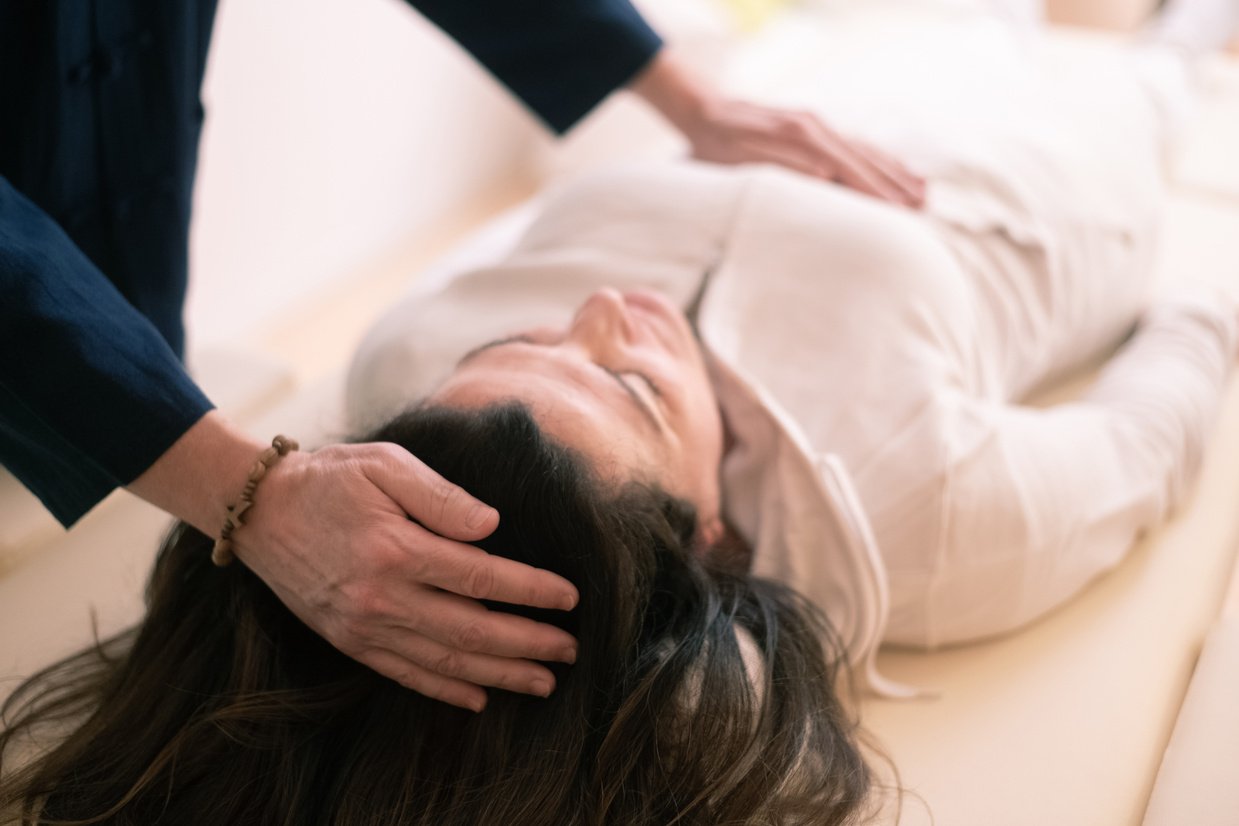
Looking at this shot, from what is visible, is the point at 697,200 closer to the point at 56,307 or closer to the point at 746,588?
the point at 746,588

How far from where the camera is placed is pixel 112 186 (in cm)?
120

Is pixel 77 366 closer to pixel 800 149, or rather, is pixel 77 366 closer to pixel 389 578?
pixel 389 578

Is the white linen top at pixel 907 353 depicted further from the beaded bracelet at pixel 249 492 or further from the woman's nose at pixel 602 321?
the beaded bracelet at pixel 249 492

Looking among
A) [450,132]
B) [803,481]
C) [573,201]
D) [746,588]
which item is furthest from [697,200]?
[450,132]

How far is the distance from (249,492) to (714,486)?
491 millimetres

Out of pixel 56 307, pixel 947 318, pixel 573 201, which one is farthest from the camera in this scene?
pixel 573 201

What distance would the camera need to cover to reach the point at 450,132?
10.3 ft

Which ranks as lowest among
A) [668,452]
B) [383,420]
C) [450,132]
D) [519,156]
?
[519,156]

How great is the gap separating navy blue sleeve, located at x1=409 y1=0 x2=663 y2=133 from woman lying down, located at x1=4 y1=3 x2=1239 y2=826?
0.15m

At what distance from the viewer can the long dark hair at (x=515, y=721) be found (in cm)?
88

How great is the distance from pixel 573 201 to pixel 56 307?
0.76 m

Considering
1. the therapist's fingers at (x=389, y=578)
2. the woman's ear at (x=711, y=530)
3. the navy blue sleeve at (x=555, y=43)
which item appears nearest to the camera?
the therapist's fingers at (x=389, y=578)

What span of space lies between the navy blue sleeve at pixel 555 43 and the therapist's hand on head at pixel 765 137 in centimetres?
5

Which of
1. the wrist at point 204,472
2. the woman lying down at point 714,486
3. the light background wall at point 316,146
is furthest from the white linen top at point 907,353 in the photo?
the light background wall at point 316,146
